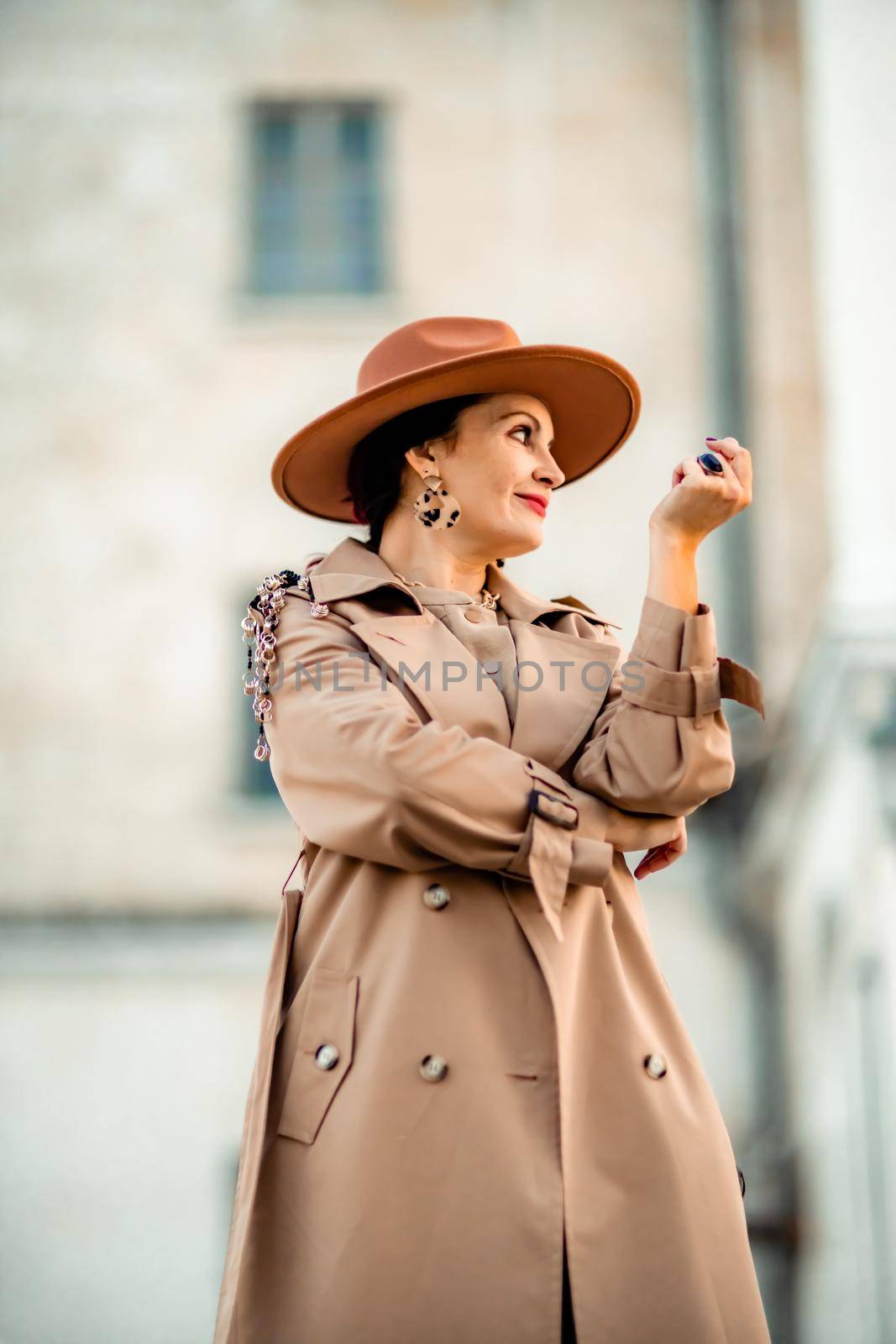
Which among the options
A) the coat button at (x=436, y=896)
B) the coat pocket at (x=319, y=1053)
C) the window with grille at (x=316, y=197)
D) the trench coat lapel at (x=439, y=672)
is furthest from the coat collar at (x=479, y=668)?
the window with grille at (x=316, y=197)

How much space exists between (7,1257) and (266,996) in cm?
725

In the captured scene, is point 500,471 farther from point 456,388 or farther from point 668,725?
point 668,725

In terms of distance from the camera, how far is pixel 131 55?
1044 centimetres

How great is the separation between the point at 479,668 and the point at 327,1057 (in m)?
0.56

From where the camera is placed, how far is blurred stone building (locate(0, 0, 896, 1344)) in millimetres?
8461

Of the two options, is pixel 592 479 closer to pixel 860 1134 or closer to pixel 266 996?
pixel 860 1134

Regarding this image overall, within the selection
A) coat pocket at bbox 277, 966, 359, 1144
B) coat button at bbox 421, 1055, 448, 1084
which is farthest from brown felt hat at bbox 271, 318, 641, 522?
coat button at bbox 421, 1055, 448, 1084

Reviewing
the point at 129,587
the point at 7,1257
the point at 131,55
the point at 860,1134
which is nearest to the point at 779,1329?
the point at 860,1134

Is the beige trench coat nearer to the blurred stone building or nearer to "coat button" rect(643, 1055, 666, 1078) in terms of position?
"coat button" rect(643, 1055, 666, 1078)

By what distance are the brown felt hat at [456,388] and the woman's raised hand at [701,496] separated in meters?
0.25

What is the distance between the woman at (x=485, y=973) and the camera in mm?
1867

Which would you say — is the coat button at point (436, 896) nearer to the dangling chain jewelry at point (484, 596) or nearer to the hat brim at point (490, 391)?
the dangling chain jewelry at point (484, 596)

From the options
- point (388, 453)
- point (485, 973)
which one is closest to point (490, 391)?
point (388, 453)

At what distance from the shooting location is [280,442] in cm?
958
